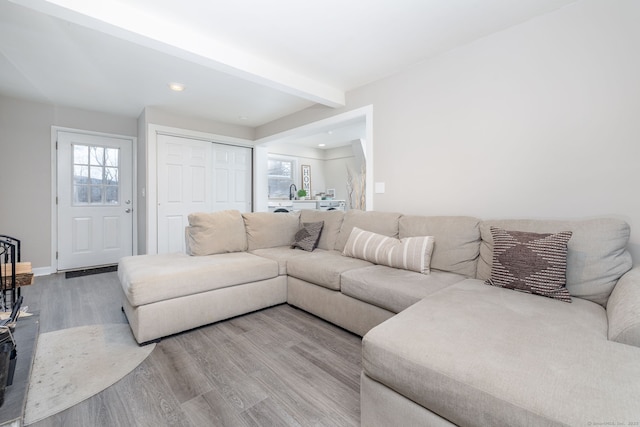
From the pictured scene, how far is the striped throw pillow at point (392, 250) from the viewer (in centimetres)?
219

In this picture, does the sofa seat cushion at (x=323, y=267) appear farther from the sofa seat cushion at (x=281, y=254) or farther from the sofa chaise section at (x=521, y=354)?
the sofa chaise section at (x=521, y=354)

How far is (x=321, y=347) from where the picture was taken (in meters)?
2.01

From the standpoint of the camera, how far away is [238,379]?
165cm

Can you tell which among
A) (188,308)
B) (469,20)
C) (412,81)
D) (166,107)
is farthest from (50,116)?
(469,20)

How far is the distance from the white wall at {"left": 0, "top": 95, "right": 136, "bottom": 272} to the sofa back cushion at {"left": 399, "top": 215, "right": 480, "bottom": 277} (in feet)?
16.3

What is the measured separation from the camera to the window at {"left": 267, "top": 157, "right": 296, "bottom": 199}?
660 centimetres

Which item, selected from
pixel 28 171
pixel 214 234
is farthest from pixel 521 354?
pixel 28 171

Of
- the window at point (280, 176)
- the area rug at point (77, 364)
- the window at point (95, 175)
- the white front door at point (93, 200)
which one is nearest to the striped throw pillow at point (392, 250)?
the area rug at point (77, 364)

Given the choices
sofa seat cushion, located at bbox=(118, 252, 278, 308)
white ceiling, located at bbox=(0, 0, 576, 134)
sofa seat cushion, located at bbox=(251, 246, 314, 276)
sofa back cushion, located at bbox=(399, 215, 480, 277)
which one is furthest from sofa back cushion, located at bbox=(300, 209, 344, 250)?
white ceiling, located at bbox=(0, 0, 576, 134)

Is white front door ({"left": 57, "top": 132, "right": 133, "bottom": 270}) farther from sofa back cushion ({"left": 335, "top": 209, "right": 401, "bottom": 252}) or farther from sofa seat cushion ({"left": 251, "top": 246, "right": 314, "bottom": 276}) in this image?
sofa back cushion ({"left": 335, "top": 209, "right": 401, "bottom": 252})

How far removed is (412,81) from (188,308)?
291 cm

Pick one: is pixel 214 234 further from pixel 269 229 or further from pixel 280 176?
pixel 280 176

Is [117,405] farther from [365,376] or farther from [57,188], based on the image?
[57,188]

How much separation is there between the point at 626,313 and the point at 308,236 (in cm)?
252
